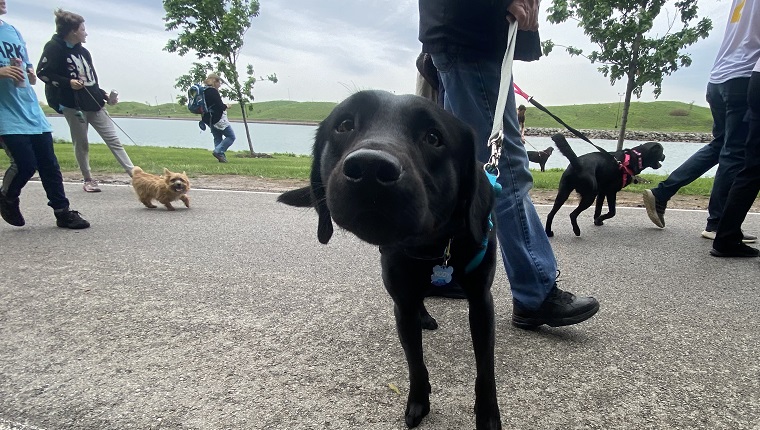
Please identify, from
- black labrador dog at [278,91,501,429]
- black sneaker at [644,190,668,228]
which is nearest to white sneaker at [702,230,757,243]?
black sneaker at [644,190,668,228]

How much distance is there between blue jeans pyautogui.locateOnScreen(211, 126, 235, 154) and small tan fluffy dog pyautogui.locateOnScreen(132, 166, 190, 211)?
22.6ft

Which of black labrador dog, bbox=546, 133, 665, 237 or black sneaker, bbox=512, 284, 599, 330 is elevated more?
black labrador dog, bbox=546, 133, 665, 237

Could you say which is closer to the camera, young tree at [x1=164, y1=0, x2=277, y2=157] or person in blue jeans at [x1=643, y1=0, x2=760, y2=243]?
person in blue jeans at [x1=643, y1=0, x2=760, y2=243]

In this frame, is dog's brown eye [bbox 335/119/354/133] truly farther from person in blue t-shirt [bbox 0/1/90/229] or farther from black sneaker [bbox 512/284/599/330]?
person in blue t-shirt [bbox 0/1/90/229]

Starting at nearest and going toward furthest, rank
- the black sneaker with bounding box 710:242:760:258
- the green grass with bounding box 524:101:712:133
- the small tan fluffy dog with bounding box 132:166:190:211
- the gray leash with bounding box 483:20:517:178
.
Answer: the gray leash with bounding box 483:20:517:178, the black sneaker with bounding box 710:242:760:258, the small tan fluffy dog with bounding box 132:166:190:211, the green grass with bounding box 524:101:712:133

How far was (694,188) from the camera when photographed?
7590 millimetres

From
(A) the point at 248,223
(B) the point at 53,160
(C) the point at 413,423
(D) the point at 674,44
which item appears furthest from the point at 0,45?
(D) the point at 674,44

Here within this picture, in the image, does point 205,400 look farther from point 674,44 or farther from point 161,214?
point 674,44

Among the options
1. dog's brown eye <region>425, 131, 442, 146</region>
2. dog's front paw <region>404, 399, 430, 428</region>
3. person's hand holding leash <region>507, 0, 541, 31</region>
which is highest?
person's hand holding leash <region>507, 0, 541, 31</region>

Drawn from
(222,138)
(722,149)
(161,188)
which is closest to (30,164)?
(161,188)

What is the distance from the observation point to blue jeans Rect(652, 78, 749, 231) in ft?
12.3

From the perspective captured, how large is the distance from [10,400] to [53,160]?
136 inches

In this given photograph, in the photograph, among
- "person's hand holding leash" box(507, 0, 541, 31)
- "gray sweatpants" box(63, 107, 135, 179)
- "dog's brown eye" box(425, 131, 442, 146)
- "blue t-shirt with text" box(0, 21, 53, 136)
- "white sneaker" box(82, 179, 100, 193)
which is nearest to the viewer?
"dog's brown eye" box(425, 131, 442, 146)

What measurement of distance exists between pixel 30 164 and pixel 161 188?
5.16 ft
